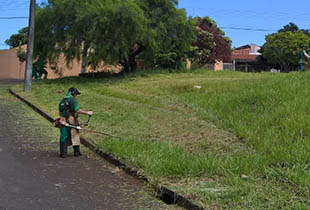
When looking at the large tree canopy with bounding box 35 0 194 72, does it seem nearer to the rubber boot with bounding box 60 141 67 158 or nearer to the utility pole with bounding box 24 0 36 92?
the utility pole with bounding box 24 0 36 92

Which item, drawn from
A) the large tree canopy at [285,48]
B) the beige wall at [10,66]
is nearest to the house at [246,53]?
the large tree canopy at [285,48]

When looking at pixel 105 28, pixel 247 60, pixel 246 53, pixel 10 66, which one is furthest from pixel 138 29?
pixel 246 53

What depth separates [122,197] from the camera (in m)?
5.54

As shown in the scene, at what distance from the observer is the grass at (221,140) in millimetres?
5230

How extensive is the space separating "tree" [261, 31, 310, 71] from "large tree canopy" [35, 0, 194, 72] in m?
29.3

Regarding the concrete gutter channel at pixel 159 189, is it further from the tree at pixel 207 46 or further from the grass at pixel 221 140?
the tree at pixel 207 46

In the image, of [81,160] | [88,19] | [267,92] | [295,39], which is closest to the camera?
[81,160]

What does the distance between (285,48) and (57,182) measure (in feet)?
157

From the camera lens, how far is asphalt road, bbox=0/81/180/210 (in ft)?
17.1

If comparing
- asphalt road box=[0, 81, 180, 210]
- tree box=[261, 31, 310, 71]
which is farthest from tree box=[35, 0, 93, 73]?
tree box=[261, 31, 310, 71]

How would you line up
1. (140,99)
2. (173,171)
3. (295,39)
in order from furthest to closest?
(295,39) < (140,99) < (173,171)

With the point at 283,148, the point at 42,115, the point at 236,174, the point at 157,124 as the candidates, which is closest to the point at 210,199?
the point at 236,174

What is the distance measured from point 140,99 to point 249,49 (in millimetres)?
62478

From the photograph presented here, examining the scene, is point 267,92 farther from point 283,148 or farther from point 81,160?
point 81,160
